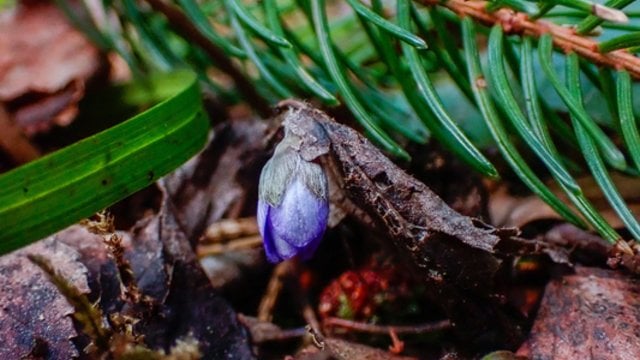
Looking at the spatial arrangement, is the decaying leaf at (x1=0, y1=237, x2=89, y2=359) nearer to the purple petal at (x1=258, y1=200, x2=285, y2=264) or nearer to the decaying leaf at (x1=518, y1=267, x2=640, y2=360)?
the purple petal at (x1=258, y1=200, x2=285, y2=264)

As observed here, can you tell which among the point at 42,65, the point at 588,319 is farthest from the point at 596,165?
the point at 42,65

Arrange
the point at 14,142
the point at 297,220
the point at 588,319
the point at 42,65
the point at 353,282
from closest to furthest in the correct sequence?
1. the point at 297,220
2. the point at 588,319
3. the point at 353,282
4. the point at 14,142
5. the point at 42,65

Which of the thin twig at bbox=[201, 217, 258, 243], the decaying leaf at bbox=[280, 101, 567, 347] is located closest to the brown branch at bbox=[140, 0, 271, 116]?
the thin twig at bbox=[201, 217, 258, 243]

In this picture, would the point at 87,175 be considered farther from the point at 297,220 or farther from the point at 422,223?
the point at 422,223

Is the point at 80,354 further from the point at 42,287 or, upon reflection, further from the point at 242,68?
the point at 242,68

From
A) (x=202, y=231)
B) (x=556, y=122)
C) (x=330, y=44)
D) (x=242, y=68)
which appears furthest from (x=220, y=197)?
(x=556, y=122)

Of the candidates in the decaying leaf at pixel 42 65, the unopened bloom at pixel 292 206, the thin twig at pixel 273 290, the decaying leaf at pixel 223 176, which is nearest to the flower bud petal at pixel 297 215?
the unopened bloom at pixel 292 206
